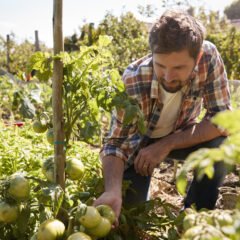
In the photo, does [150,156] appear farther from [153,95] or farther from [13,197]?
[13,197]

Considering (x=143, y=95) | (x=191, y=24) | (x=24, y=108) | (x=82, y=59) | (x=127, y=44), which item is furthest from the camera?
(x=127, y=44)

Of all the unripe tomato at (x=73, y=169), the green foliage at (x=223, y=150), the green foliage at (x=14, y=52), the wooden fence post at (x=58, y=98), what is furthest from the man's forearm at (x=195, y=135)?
the green foliage at (x=14, y=52)

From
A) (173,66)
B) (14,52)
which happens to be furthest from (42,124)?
(14,52)

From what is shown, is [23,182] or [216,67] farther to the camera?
[216,67]

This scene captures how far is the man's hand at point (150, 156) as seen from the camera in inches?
91.7

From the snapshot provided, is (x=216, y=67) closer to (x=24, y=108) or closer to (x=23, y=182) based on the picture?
(x=23, y=182)

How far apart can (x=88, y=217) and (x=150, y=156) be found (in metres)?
0.83

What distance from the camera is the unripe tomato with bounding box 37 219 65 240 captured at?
5.03 ft

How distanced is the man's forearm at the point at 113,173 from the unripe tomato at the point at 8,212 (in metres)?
0.46

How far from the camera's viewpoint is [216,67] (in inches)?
99.2

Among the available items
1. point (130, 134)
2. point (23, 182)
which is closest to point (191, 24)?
point (130, 134)

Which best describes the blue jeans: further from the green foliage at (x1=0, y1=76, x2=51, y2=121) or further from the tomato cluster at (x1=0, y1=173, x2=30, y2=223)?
the green foliage at (x1=0, y1=76, x2=51, y2=121)

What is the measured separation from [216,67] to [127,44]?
705 centimetres

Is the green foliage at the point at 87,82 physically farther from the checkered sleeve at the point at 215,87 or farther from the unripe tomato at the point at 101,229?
the checkered sleeve at the point at 215,87
